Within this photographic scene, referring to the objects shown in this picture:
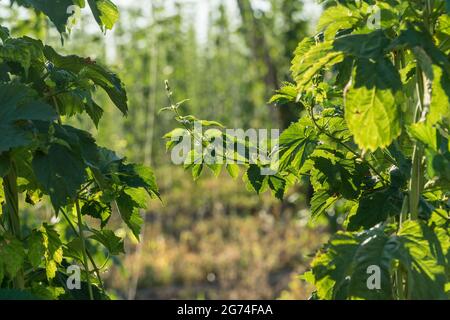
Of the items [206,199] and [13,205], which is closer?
[13,205]

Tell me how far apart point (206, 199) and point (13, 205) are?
9703mm

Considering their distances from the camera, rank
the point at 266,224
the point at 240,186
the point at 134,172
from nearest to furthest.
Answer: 1. the point at 134,172
2. the point at 266,224
3. the point at 240,186

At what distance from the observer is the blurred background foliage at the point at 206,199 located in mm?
7205

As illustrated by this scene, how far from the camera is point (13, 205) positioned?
2148 mm

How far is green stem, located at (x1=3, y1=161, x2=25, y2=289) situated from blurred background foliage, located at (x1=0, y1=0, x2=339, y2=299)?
2750 mm

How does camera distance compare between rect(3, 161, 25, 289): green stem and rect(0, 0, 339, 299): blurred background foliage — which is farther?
rect(0, 0, 339, 299): blurred background foliage

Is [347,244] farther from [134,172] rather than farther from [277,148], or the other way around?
[134,172]

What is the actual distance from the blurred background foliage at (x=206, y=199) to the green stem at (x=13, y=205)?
2.75 metres

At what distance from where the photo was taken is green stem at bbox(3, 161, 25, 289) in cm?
213

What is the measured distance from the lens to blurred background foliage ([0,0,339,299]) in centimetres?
721

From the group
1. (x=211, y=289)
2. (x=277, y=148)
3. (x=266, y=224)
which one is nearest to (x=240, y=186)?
(x=266, y=224)

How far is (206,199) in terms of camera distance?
38.8 ft

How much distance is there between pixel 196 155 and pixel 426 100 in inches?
30.0

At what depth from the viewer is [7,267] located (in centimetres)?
201
